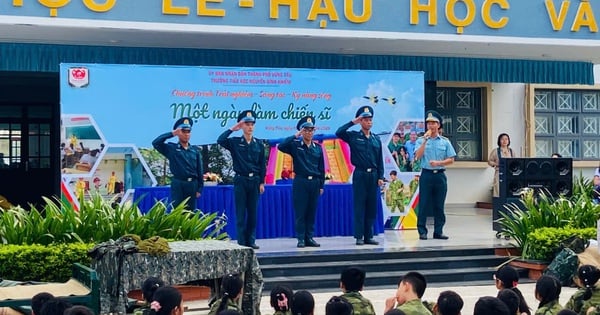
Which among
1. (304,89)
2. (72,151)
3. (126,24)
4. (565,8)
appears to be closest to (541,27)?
(565,8)

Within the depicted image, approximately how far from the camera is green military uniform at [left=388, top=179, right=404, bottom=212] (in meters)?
14.8

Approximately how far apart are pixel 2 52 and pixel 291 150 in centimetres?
515

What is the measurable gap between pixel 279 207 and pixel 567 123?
32.0ft

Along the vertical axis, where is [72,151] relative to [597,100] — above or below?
below

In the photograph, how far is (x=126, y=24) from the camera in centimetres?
1386

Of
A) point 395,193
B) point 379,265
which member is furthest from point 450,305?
point 395,193

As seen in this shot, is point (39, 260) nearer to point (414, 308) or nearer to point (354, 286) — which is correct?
point (354, 286)

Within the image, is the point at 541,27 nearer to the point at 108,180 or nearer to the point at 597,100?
the point at 597,100

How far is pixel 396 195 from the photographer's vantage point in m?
14.8

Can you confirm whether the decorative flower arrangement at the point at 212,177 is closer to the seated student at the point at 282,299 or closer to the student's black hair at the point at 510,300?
the seated student at the point at 282,299

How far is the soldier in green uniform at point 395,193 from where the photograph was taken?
14.8 m

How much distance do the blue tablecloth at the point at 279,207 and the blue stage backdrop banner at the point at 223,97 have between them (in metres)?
0.81

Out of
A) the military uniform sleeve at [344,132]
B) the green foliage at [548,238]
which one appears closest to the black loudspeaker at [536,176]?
the green foliage at [548,238]

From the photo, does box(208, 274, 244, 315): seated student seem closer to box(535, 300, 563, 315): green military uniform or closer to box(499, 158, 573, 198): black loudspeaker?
box(535, 300, 563, 315): green military uniform
